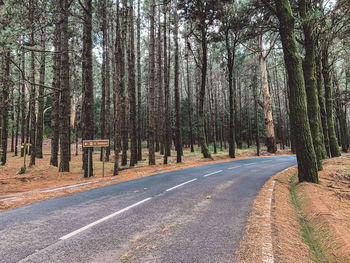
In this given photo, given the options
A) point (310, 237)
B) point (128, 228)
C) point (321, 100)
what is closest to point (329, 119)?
point (321, 100)

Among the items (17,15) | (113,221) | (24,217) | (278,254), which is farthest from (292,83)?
(17,15)

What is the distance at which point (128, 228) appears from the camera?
3980mm

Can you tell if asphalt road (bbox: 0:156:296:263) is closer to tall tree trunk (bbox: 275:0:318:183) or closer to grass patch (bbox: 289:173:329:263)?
grass patch (bbox: 289:173:329:263)

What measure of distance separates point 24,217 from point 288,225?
6078 mm

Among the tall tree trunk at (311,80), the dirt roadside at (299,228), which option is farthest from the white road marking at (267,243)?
the tall tree trunk at (311,80)

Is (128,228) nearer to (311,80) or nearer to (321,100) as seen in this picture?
(311,80)

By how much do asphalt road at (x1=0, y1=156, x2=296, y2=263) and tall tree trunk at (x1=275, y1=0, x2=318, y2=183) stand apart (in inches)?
126

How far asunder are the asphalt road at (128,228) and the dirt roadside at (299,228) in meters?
0.30

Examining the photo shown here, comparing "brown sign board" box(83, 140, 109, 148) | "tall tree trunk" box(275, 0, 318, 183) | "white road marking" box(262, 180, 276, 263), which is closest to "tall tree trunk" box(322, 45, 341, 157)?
"tall tree trunk" box(275, 0, 318, 183)

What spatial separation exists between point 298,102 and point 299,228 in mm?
5758

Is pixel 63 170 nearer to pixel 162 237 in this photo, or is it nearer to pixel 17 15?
pixel 17 15

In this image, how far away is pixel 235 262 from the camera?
2.78 meters

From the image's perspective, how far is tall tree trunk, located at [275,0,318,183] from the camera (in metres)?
8.00

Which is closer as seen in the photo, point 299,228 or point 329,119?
point 299,228
